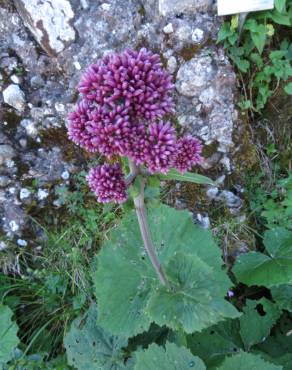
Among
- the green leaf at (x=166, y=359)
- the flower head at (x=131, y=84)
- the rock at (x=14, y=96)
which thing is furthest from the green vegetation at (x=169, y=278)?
the rock at (x=14, y=96)

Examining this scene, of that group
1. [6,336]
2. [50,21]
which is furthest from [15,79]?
[6,336]

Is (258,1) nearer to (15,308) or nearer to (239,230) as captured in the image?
(239,230)

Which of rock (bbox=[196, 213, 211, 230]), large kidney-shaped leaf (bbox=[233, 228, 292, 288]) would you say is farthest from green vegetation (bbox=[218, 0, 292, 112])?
large kidney-shaped leaf (bbox=[233, 228, 292, 288])

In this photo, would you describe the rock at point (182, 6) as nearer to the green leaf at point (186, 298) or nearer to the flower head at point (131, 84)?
the flower head at point (131, 84)

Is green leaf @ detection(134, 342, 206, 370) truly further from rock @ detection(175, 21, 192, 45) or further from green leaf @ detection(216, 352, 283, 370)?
rock @ detection(175, 21, 192, 45)

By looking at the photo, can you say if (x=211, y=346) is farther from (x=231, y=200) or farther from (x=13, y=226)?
(x=13, y=226)
